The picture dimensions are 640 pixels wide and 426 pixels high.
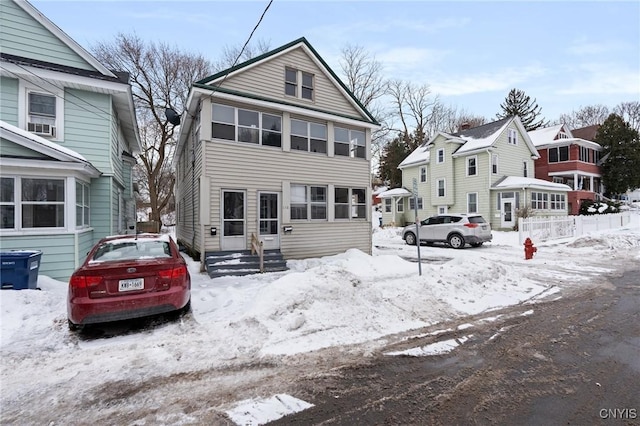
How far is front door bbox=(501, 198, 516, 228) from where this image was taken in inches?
965

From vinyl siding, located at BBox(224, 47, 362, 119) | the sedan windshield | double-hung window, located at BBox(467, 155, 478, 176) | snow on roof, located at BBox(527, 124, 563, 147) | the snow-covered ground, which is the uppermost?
snow on roof, located at BBox(527, 124, 563, 147)

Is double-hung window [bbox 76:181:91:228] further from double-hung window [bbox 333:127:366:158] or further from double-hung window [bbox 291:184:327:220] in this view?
double-hung window [bbox 333:127:366:158]

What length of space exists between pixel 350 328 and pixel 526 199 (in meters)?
24.4

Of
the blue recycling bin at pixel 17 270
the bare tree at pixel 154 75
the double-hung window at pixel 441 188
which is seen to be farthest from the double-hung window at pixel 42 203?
the double-hung window at pixel 441 188

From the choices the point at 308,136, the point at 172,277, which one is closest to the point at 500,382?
the point at 172,277

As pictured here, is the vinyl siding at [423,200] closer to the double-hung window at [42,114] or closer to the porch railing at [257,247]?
the porch railing at [257,247]

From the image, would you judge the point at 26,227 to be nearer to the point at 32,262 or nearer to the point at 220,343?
the point at 32,262

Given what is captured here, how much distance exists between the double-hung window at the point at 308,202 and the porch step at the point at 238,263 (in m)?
2.04

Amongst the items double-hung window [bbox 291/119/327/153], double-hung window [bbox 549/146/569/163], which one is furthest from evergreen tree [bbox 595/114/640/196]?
double-hung window [bbox 291/119/327/153]

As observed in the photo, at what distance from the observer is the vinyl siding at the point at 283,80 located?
11914 mm

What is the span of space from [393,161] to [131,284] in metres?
39.5

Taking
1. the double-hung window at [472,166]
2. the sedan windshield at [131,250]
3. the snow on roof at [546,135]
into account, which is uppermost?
the snow on roof at [546,135]

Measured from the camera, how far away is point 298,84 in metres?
13.1

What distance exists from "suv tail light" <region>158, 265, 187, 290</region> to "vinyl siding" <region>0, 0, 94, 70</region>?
376 inches
